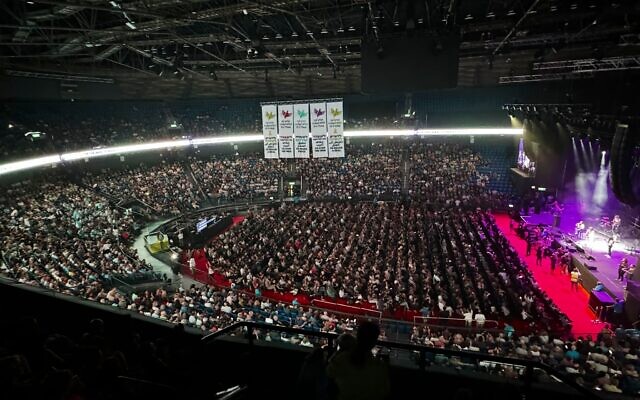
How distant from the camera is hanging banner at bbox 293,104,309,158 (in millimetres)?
24234

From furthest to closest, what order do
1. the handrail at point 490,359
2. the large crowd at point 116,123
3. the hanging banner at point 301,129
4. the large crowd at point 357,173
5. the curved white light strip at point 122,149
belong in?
1. the large crowd at point 357,173
2. the curved white light strip at point 122,149
3. the hanging banner at point 301,129
4. the large crowd at point 116,123
5. the handrail at point 490,359

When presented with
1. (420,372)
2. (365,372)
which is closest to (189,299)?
(420,372)

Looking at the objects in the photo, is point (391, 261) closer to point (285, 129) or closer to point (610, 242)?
point (610, 242)

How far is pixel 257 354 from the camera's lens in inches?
169

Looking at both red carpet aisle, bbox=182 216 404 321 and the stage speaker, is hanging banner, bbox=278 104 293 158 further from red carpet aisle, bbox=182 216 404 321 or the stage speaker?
the stage speaker

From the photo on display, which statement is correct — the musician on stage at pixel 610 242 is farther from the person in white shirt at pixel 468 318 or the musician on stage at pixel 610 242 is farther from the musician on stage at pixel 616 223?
the person in white shirt at pixel 468 318

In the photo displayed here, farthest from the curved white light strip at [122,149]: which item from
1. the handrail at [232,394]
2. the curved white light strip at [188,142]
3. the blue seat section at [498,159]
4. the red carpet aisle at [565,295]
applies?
the red carpet aisle at [565,295]

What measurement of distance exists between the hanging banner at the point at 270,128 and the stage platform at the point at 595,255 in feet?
56.0

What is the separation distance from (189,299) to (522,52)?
69.8 ft

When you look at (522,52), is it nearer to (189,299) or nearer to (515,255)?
(515,255)

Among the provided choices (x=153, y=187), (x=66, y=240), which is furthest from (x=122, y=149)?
(x=66, y=240)

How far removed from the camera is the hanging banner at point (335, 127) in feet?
77.5

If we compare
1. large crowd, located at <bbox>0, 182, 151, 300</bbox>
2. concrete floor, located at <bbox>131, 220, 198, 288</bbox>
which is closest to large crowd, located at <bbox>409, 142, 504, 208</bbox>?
concrete floor, located at <bbox>131, 220, 198, 288</bbox>

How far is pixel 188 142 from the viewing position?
34.2 meters
